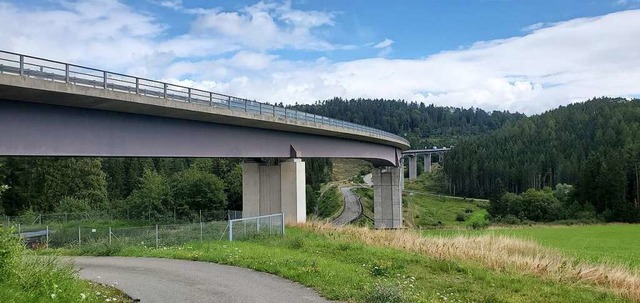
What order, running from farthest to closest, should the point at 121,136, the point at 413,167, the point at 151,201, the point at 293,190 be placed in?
1. the point at 413,167
2. the point at 151,201
3. the point at 293,190
4. the point at 121,136

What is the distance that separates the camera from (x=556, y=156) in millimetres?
125562

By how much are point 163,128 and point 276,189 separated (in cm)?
1280

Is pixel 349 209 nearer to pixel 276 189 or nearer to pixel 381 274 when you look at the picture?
pixel 276 189

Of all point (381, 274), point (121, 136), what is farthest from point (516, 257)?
point (121, 136)

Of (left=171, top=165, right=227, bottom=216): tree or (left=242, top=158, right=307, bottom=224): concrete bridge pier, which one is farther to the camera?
(left=171, top=165, right=227, bottom=216): tree

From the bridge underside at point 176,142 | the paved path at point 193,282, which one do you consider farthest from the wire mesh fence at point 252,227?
the paved path at point 193,282

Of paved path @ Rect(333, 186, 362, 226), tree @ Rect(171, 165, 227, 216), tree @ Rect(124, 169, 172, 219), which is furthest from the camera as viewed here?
paved path @ Rect(333, 186, 362, 226)

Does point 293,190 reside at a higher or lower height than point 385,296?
higher

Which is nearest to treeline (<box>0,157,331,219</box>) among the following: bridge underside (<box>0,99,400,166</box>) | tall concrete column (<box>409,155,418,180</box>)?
bridge underside (<box>0,99,400,166</box>)

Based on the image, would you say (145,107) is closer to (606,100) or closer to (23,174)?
(23,174)

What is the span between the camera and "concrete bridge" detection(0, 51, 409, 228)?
18.2m

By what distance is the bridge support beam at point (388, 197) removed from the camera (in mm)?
60750

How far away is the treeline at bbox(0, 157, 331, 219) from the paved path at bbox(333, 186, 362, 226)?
602 centimetres

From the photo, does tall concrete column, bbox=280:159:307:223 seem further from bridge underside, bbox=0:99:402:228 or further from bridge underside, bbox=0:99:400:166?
bridge underside, bbox=0:99:400:166
